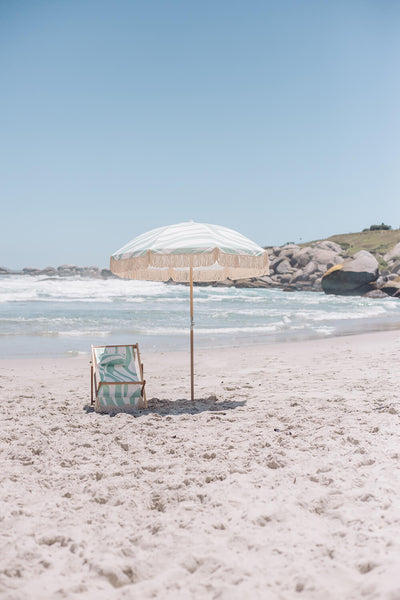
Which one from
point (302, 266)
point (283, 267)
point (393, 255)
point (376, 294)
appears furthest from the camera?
point (393, 255)

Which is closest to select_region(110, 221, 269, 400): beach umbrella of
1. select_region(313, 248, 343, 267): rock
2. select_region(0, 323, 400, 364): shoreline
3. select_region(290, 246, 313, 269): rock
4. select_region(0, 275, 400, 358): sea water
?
select_region(0, 323, 400, 364): shoreline

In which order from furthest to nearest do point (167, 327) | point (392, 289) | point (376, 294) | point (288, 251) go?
point (288, 251) < point (376, 294) < point (392, 289) < point (167, 327)

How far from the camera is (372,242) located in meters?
65.5

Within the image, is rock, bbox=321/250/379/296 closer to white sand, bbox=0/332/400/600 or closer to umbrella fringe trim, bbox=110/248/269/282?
white sand, bbox=0/332/400/600

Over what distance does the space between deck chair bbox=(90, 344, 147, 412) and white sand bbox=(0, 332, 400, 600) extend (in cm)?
28

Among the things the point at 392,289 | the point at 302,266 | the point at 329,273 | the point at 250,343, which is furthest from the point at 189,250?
the point at 302,266

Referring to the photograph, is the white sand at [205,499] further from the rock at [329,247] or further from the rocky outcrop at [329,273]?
the rock at [329,247]

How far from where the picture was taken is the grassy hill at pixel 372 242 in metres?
56.2

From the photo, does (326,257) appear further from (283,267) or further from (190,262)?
(190,262)

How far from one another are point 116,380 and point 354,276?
30625 millimetres

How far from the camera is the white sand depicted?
7.63 feet

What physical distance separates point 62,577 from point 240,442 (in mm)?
2215

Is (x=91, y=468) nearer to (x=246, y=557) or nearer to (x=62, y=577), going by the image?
(x=62, y=577)

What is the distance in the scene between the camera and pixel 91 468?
149 inches
